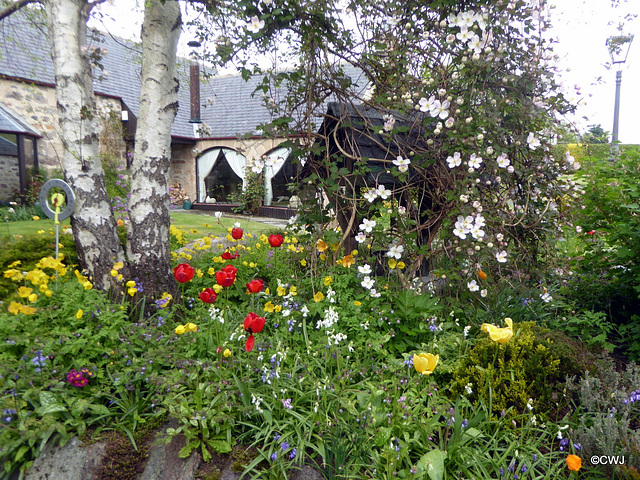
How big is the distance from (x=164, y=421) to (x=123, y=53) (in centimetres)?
1570

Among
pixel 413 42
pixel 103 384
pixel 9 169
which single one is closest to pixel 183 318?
pixel 103 384

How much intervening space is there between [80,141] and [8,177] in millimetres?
9577

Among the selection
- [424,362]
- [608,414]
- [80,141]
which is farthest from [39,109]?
[608,414]

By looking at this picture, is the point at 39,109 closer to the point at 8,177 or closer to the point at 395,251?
the point at 8,177

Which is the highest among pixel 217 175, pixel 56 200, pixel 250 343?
pixel 217 175

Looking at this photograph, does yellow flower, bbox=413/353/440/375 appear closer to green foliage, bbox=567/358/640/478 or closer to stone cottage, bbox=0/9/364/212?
green foliage, bbox=567/358/640/478

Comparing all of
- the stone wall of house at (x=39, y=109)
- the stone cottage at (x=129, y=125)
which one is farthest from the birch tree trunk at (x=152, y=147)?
the stone wall of house at (x=39, y=109)

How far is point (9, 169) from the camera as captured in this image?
1029 centimetres

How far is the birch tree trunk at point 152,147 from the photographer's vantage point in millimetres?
3189

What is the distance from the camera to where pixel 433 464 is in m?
1.78

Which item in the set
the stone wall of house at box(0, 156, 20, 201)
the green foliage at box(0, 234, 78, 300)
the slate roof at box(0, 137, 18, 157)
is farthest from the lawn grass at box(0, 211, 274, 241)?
the slate roof at box(0, 137, 18, 157)

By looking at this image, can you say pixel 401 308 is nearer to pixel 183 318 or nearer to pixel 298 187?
pixel 298 187

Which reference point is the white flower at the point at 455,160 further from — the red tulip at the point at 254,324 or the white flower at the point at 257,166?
the red tulip at the point at 254,324

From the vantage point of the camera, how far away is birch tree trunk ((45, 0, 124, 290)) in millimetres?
3027
